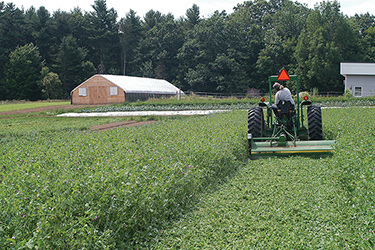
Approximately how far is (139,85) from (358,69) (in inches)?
1025

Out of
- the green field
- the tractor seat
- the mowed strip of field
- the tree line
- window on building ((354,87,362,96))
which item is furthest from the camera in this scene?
the tree line

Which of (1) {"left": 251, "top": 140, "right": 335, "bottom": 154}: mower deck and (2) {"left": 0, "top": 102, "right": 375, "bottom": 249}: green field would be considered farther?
(1) {"left": 251, "top": 140, "right": 335, "bottom": 154}: mower deck

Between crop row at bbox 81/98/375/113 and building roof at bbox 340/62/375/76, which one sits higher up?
building roof at bbox 340/62/375/76

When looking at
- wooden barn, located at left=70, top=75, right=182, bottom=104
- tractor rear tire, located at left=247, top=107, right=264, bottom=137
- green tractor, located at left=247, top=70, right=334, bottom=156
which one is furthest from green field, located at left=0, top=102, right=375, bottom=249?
wooden barn, located at left=70, top=75, right=182, bottom=104

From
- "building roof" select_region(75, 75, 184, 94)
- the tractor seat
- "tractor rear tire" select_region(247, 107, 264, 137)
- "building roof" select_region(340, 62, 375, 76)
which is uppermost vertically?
"building roof" select_region(340, 62, 375, 76)

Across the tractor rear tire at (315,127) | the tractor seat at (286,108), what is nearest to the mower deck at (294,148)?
the tractor seat at (286,108)

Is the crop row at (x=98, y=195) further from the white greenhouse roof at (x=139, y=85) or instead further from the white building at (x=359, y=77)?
the white building at (x=359, y=77)

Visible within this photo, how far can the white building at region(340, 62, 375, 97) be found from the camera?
41062mm

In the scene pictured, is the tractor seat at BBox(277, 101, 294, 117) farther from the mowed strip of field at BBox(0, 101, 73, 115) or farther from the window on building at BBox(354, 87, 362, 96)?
the window on building at BBox(354, 87, 362, 96)

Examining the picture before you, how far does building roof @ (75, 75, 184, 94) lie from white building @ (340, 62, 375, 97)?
2279cm

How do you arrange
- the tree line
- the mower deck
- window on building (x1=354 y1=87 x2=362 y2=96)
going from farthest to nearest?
1. the tree line
2. window on building (x1=354 y1=87 x2=362 y2=96)
3. the mower deck

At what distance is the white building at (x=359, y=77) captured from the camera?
4106 centimetres

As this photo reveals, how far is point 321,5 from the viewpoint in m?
56.3

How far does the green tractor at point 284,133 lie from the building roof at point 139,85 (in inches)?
1280
